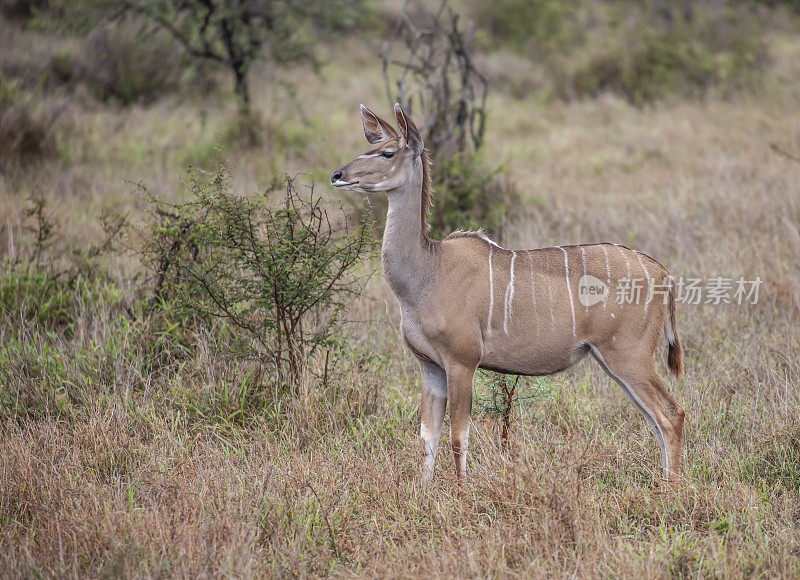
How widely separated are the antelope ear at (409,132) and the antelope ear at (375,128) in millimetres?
211

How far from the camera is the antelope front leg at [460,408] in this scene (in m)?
4.47

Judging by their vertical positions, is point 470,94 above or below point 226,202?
above

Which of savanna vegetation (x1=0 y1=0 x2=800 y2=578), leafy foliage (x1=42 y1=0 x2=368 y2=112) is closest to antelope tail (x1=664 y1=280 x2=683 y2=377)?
savanna vegetation (x1=0 y1=0 x2=800 y2=578)

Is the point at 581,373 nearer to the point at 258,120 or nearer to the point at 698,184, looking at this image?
the point at 698,184

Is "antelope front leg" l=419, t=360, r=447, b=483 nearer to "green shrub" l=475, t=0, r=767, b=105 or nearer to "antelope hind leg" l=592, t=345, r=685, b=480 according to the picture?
"antelope hind leg" l=592, t=345, r=685, b=480

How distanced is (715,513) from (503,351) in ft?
4.57

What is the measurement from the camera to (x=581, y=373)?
617 centimetres

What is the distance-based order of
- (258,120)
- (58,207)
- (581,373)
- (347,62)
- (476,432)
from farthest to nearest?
(347,62) → (258,120) → (58,207) → (581,373) → (476,432)

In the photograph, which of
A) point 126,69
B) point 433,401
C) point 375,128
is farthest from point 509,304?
point 126,69

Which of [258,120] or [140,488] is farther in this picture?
[258,120]

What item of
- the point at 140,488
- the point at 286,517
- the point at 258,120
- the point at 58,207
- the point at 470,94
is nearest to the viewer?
the point at 286,517

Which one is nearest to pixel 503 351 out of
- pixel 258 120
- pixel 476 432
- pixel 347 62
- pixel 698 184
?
pixel 476 432

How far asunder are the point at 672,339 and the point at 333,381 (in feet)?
7.34

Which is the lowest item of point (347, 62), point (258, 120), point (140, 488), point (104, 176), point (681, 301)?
point (140, 488)
